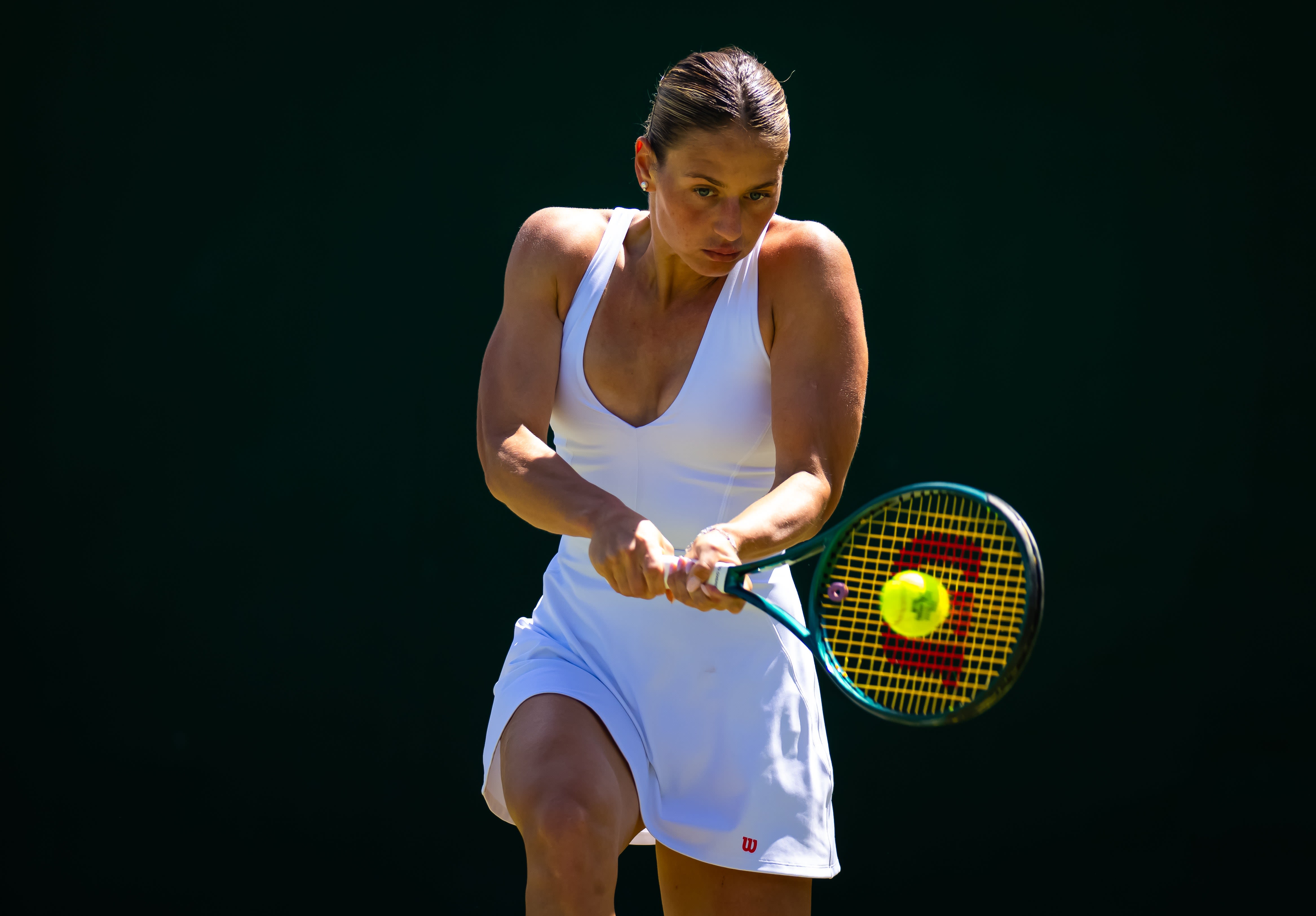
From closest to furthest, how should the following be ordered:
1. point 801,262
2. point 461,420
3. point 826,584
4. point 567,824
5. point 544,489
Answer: point 567,824 → point 826,584 → point 544,489 → point 801,262 → point 461,420

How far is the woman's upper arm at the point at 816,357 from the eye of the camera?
2.07 m

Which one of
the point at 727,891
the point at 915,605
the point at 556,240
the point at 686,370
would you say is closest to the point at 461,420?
the point at 556,240

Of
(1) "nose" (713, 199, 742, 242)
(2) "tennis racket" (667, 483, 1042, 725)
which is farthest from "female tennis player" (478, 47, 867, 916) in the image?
(2) "tennis racket" (667, 483, 1042, 725)

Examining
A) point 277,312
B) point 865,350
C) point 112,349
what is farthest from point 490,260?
point 865,350

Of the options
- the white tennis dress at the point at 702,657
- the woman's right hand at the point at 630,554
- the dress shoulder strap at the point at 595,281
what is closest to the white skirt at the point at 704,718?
the white tennis dress at the point at 702,657

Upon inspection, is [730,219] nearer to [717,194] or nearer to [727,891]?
[717,194]

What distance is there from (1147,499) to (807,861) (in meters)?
2.10

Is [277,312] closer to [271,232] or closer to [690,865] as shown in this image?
[271,232]

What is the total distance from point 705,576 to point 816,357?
1.49ft

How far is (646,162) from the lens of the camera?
213 centimetres

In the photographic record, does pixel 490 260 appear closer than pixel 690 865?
No

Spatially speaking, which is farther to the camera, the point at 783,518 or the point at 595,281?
the point at 595,281

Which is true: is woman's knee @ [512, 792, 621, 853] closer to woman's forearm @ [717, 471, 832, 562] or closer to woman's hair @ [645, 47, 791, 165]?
woman's forearm @ [717, 471, 832, 562]

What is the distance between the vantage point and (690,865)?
216cm
